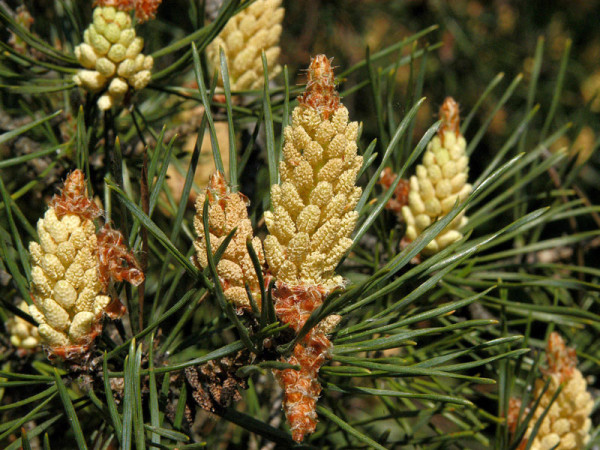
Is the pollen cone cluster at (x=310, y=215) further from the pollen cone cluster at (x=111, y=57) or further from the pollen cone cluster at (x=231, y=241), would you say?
the pollen cone cluster at (x=111, y=57)

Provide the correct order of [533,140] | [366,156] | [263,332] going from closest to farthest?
[263,332] < [366,156] < [533,140]

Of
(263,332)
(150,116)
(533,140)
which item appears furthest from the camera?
(533,140)

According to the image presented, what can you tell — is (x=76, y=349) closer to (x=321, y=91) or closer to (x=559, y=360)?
(x=321, y=91)

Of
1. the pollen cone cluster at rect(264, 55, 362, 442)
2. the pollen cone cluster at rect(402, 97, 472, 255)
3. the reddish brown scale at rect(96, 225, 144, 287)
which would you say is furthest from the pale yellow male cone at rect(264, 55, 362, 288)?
the pollen cone cluster at rect(402, 97, 472, 255)

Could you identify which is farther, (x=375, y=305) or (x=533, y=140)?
(x=533, y=140)

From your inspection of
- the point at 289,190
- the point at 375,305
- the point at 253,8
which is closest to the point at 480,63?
the point at 253,8

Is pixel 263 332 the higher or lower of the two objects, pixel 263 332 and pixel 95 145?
the lower

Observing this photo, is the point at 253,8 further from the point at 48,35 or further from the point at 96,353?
the point at 96,353
